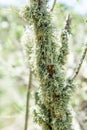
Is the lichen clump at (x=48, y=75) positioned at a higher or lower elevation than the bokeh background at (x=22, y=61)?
lower

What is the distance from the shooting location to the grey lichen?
5.44 feet

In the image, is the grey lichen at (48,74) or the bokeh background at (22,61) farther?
the bokeh background at (22,61)

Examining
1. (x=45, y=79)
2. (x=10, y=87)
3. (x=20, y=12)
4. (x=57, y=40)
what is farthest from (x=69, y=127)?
(x=10, y=87)

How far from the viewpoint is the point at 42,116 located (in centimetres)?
171

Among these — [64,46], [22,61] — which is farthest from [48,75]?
[22,61]

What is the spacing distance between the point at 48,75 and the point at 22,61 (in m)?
2.51

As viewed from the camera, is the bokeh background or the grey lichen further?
the bokeh background

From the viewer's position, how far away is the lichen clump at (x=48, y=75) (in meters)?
1.66

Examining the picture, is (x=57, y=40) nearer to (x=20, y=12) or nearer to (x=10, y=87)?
(x=20, y=12)

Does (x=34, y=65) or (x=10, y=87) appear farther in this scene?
(x=10, y=87)

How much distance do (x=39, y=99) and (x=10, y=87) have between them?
4.78 meters

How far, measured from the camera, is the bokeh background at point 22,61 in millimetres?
2383

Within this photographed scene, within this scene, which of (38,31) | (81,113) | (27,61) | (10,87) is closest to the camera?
(38,31)

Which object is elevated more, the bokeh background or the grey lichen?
the bokeh background
